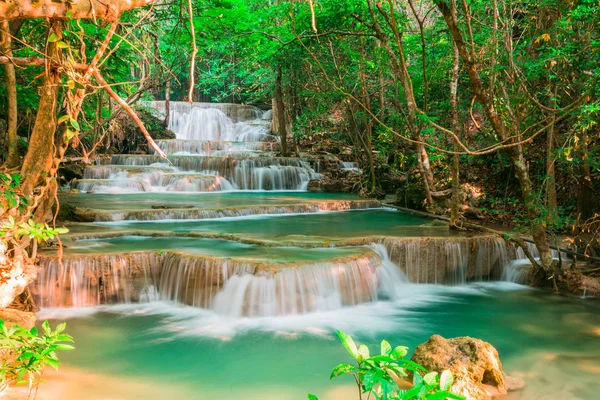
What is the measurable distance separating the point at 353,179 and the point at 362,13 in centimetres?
784

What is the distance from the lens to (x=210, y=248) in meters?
7.93

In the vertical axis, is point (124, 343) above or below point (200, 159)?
below

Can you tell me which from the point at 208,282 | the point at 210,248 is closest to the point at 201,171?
the point at 210,248

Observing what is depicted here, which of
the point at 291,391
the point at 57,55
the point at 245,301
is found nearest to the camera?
the point at 57,55

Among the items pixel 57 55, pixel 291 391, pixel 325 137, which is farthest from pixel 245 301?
pixel 325 137

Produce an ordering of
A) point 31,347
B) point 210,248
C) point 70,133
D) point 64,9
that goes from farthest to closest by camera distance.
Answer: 1. point 210,248
2. point 70,133
3. point 64,9
4. point 31,347

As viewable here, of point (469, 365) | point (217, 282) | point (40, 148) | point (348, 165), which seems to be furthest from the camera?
point (348, 165)

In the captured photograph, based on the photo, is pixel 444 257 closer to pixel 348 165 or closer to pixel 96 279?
pixel 96 279

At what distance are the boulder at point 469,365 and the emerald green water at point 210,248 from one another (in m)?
2.57

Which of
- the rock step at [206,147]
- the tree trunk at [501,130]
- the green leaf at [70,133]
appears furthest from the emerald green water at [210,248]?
the rock step at [206,147]

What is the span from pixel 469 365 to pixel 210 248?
172 inches

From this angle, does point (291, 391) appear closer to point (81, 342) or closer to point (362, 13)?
point (81, 342)

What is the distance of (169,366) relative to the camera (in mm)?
5352

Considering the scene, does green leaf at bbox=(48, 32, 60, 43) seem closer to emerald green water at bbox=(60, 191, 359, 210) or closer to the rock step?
emerald green water at bbox=(60, 191, 359, 210)
